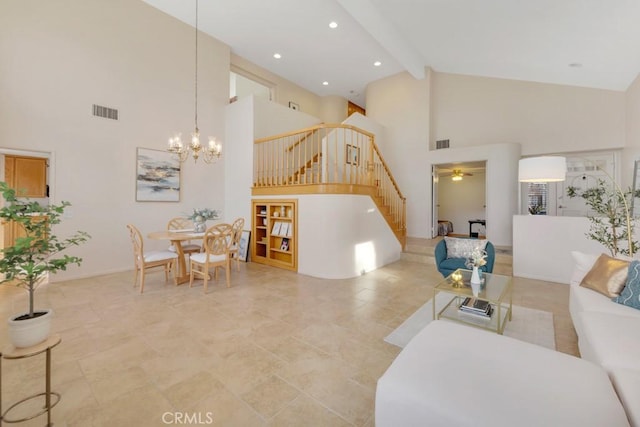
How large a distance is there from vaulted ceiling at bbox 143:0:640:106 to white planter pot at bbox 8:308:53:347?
5628 mm

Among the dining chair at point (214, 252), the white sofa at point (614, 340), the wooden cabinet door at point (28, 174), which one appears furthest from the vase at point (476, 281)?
the wooden cabinet door at point (28, 174)

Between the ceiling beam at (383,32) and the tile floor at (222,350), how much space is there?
15.6 feet

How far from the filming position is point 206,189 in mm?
6387

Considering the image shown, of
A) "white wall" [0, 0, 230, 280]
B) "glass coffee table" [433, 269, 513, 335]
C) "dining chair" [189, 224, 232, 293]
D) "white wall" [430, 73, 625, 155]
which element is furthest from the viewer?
"white wall" [430, 73, 625, 155]

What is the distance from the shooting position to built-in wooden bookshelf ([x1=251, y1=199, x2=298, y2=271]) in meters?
5.19

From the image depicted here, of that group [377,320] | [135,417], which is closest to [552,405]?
[377,320]

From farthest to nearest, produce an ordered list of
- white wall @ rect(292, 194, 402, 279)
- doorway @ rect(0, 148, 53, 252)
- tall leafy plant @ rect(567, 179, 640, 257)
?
doorway @ rect(0, 148, 53, 252) < white wall @ rect(292, 194, 402, 279) < tall leafy plant @ rect(567, 179, 640, 257)

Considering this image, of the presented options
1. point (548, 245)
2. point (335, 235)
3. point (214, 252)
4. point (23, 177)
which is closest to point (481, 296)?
point (335, 235)

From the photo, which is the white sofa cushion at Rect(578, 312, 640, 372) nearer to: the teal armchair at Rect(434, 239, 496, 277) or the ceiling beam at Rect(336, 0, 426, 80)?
the teal armchair at Rect(434, 239, 496, 277)

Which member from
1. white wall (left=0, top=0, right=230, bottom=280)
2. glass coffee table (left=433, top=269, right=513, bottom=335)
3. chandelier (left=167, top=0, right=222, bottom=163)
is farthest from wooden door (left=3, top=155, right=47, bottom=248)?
glass coffee table (left=433, top=269, right=513, bottom=335)

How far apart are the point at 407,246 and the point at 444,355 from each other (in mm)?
5217

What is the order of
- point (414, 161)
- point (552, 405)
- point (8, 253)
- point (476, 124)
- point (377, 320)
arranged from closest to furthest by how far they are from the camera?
1. point (552, 405)
2. point (8, 253)
3. point (377, 320)
4. point (476, 124)
5. point (414, 161)

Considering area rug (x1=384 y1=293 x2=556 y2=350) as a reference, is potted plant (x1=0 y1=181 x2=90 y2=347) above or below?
above

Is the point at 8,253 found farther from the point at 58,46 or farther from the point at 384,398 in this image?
the point at 58,46
